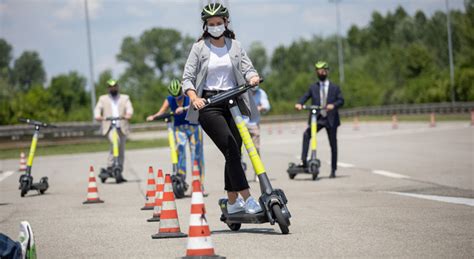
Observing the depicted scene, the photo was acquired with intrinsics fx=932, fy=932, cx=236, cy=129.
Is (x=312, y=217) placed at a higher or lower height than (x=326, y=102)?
lower

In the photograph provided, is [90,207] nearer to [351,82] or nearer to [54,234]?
[54,234]

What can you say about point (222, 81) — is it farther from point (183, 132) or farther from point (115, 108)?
point (115, 108)

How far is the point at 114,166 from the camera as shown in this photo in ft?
61.1

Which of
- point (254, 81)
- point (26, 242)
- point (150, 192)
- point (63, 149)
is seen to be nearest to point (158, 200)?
point (150, 192)

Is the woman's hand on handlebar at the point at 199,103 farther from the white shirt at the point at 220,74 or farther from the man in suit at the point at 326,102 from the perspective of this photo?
the man in suit at the point at 326,102

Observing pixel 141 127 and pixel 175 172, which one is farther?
pixel 141 127

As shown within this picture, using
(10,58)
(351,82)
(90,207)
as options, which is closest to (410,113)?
(351,82)

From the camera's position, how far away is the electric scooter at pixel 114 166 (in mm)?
18375

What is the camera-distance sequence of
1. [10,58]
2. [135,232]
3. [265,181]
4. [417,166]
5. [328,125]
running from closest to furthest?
1. [265,181]
2. [135,232]
3. [328,125]
4. [417,166]
5. [10,58]

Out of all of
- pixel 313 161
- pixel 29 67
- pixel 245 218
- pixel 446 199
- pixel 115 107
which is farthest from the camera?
pixel 29 67

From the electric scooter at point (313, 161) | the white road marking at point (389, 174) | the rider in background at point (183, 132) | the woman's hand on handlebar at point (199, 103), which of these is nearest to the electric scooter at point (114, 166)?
the electric scooter at point (313, 161)

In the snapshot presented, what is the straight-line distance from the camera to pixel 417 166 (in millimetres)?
18812

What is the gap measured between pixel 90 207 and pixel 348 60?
11884 cm

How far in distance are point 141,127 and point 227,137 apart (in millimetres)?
69917
